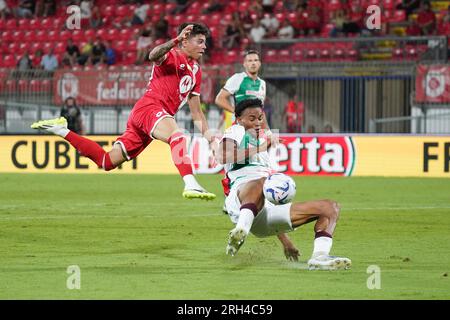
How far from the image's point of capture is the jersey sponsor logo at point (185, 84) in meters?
12.6

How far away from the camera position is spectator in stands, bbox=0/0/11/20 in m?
36.8

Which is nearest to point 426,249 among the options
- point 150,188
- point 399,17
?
point 150,188

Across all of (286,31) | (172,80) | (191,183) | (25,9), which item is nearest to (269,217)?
(191,183)

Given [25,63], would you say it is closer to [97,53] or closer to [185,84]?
[97,53]

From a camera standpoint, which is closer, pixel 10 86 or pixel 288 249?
pixel 288 249

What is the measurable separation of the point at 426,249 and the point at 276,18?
70.3ft

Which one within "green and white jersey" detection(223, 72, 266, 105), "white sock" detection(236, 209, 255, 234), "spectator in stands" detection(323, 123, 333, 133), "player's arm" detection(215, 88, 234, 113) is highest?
"green and white jersey" detection(223, 72, 266, 105)

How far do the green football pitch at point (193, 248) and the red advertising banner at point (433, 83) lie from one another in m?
5.65

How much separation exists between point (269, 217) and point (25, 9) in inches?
1138

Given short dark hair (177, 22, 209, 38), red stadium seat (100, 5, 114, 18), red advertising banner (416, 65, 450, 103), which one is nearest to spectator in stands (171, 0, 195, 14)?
red stadium seat (100, 5, 114, 18)

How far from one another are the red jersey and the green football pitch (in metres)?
1.74

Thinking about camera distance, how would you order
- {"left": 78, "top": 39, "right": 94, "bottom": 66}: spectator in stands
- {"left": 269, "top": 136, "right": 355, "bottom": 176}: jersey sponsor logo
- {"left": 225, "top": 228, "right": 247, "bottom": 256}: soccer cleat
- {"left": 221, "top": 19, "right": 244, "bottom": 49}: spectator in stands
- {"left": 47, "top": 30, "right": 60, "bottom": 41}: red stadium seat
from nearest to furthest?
{"left": 225, "top": 228, "right": 247, "bottom": 256}: soccer cleat
{"left": 269, "top": 136, "right": 355, "bottom": 176}: jersey sponsor logo
{"left": 221, "top": 19, "right": 244, "bottom": 49}: spectator in stands
{"left": 78, "top": 39, "right": 94, "bottom": 66}: spectator in stands
{"left": 47, "top": 30, "right": 60, "bottom": 41}: red stadium seat

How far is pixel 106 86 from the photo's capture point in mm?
28312

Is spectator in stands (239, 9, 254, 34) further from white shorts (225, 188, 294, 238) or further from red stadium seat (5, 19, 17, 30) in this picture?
white shorts (225, 188, 294, 238)
